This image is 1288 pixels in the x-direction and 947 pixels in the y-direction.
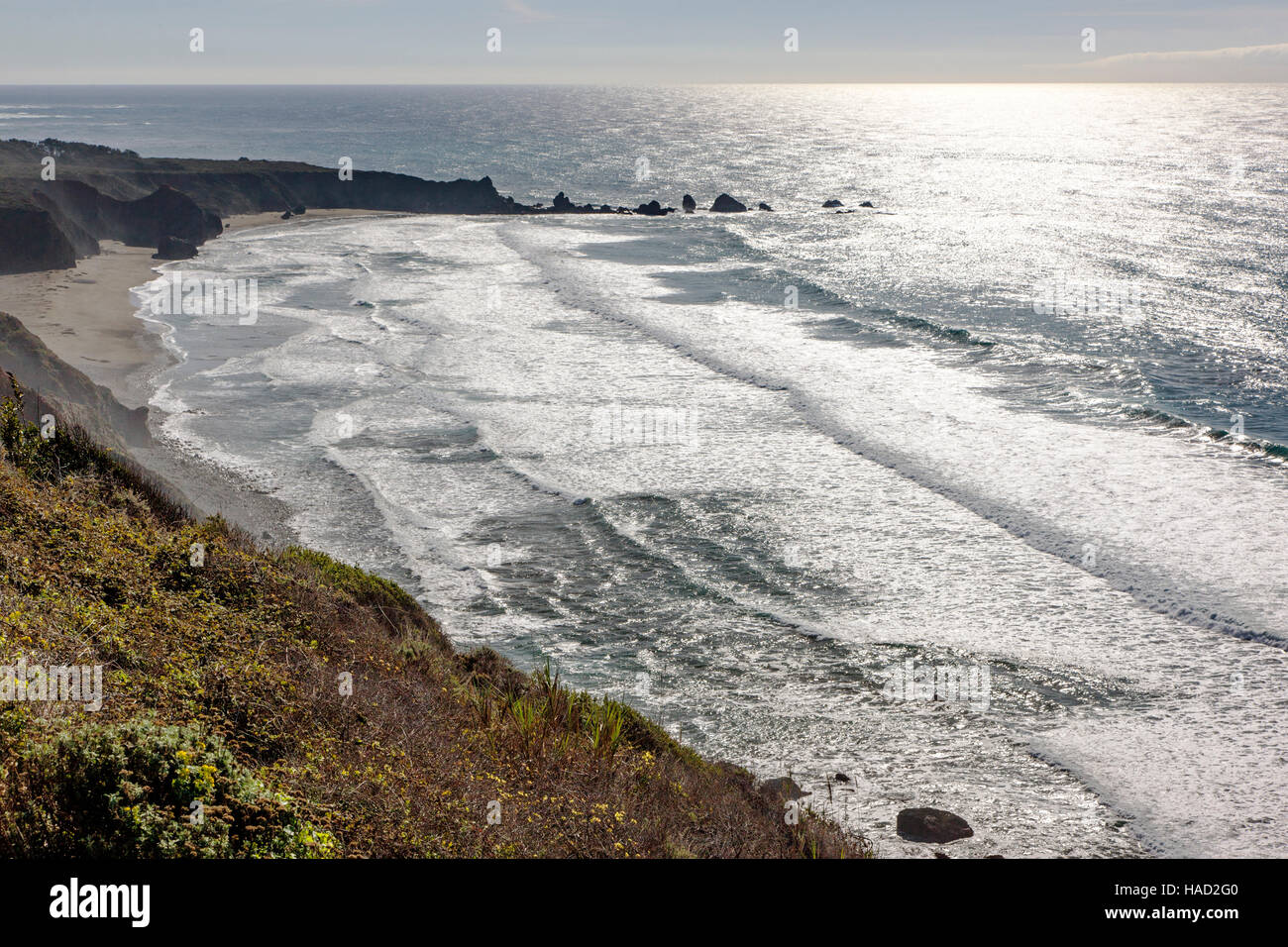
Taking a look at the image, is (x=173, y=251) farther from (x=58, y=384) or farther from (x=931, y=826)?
(x=931, y=826)

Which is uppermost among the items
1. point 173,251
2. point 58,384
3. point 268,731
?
point 173,251

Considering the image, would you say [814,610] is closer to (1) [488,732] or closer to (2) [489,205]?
(1) [488,732]

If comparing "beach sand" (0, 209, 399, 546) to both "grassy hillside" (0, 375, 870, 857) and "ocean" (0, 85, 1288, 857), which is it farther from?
"grassy hillside" (0, 375, 870, 857)

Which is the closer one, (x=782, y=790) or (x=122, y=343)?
(x=782, y=790)

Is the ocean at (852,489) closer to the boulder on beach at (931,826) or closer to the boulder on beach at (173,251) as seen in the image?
the boulder on beach at (931,826)

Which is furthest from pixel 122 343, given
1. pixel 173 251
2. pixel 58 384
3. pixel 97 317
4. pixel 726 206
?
pixel 726 206
